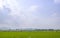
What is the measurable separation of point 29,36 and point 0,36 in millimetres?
684

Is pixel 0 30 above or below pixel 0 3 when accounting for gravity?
below

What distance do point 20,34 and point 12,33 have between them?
189 millimetres

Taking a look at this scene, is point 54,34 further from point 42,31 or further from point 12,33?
point 12,33

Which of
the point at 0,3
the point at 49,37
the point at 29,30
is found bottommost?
the point at 49,37

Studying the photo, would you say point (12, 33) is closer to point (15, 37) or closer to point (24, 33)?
point (15, 37)

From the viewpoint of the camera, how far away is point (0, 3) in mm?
2443

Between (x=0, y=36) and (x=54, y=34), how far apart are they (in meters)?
1.27

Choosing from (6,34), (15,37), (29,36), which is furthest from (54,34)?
(6,34)

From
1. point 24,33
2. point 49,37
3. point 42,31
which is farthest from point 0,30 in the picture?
point 49,37

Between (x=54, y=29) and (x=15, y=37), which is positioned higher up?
(x=54, y=29)

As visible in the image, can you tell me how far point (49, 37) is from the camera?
2.40 metres

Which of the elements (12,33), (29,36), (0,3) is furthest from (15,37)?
(0,3)

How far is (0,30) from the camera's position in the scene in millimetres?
2408

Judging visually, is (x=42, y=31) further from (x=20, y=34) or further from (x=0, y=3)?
(x=0, y=3)
